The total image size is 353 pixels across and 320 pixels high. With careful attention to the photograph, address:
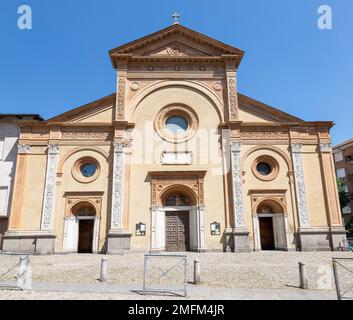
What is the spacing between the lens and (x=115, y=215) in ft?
60.8

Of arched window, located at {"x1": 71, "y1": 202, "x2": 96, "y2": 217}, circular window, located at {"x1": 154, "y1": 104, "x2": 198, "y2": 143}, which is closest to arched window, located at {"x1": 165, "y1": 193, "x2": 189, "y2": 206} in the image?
circular window, located at {"x1": 154, "y1": 104, "x2": 198, "y2": 143}

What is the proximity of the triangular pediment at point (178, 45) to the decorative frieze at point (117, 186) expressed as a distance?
7952mm

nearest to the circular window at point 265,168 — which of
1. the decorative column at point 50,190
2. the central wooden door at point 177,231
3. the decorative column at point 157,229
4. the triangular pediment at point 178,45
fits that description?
the central wooden door at point 177,231

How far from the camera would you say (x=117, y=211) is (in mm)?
18594

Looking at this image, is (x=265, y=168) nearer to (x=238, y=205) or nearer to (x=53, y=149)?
(x=238, y=205)

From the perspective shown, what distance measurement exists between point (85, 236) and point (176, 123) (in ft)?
34.4

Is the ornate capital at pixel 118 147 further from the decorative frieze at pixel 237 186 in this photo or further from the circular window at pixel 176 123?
the decorative frieze at pixel 237 186

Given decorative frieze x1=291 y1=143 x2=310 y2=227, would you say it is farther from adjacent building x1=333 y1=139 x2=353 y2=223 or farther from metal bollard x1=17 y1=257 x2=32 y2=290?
adjacent building x1=333 y1=139 x2=353 y2=223

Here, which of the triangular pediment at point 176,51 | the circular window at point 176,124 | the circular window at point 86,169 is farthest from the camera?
the triangular pediment at point 176,51

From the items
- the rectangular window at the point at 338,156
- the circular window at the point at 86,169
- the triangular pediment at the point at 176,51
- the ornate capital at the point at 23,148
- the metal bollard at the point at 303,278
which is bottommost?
the metal bollard at the point at 303,278

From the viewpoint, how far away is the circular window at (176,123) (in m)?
20.5

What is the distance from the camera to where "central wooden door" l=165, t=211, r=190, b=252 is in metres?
19.2
